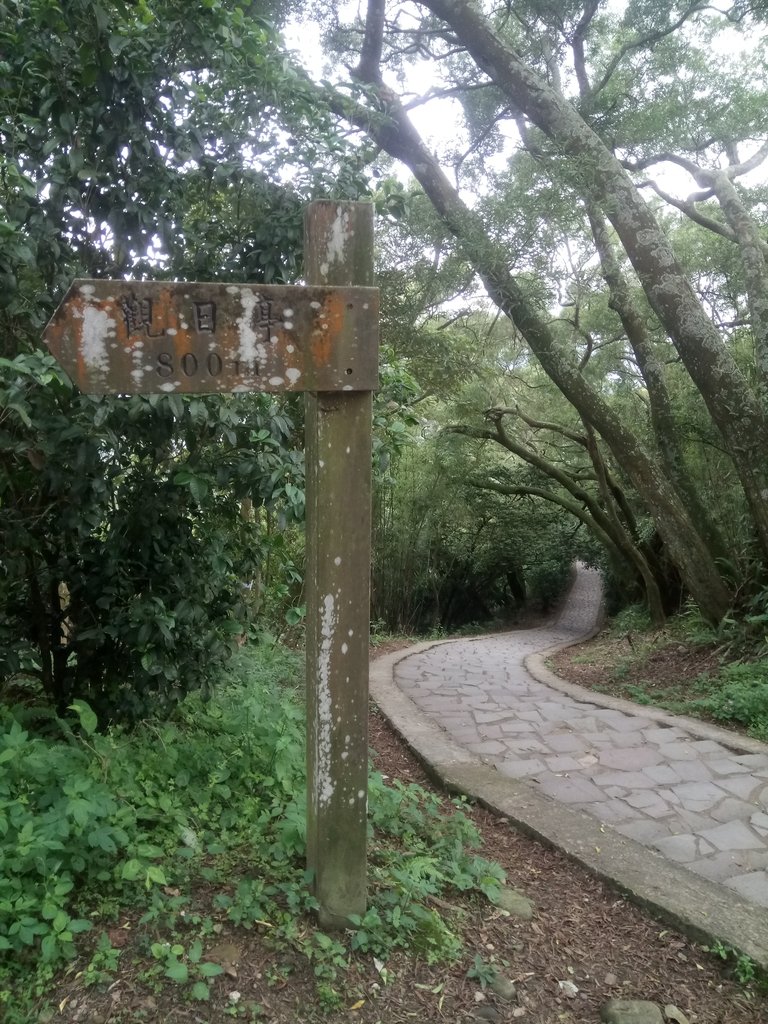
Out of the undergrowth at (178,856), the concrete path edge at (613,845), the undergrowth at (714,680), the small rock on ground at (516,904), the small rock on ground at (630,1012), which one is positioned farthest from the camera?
the undergrowth at (714,680)

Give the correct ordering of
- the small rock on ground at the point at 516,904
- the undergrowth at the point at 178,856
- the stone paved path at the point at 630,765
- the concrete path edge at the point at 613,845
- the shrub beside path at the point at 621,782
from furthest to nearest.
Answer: the stone paved path at the point at 630,765 < the shrub beside path at the point at 621,782 < the small rock on ground at the point at 516,904 < the concrete path edge at the point at 613,845 < the undergrowth at the point at 178,856

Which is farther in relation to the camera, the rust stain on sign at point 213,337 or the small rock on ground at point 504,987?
the small rock on ground at point 504,987

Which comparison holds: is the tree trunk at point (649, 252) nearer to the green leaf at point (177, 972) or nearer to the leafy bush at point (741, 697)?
the leafy bush at point (741, 697)

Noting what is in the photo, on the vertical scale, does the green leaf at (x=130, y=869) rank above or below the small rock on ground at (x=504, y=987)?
above

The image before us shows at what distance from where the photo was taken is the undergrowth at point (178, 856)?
2.22m

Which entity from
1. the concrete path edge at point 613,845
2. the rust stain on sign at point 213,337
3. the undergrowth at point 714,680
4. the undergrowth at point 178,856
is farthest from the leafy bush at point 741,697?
the rust stain on sign at point 213,337

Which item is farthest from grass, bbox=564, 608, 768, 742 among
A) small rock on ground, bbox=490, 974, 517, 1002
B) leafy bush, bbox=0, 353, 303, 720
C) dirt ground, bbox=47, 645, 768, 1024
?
leafy bush, bbox=0, 353, 303, 720

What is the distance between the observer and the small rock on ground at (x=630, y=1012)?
7.72 ft

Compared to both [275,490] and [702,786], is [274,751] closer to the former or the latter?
[275,490]

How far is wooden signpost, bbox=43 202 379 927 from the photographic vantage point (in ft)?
6.95

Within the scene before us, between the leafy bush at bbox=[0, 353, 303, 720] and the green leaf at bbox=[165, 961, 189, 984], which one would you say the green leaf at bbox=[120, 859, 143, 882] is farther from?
the leafy bush at bbox=[0, 353, 303, 720]

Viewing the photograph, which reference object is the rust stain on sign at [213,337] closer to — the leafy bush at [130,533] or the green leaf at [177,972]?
the leafy bush at [130,533]

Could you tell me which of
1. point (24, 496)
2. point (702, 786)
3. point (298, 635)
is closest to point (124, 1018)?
point (24, 496)

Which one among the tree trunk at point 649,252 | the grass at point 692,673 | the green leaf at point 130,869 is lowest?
the grass at point 692,673
